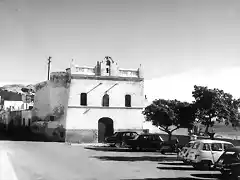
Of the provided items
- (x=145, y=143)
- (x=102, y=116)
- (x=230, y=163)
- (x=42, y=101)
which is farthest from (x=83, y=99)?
(x=230, y=163)

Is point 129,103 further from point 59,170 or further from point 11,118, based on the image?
point 11,118

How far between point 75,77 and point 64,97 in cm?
274

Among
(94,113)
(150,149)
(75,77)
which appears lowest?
(150,149)

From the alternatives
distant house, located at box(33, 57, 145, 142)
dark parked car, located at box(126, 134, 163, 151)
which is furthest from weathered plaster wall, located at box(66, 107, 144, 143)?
dark parked car, located at box(126, 134, 163, 151)

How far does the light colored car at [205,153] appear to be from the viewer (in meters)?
15.1

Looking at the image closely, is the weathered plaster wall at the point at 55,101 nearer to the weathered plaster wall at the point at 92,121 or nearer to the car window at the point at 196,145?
the weathered plaster wall at the point at 92,121

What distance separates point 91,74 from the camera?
1432 inches

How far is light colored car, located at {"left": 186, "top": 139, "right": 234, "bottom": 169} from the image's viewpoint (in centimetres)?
1514

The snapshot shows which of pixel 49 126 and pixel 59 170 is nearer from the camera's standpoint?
pixel 59 170

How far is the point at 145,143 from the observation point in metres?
27.6

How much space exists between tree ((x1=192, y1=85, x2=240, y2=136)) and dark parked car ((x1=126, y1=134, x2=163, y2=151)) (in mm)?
6812

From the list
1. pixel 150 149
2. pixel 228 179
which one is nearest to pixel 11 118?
pixel 150 149

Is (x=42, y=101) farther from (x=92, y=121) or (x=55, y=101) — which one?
(x=92, y=121)

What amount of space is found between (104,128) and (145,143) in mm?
9943
